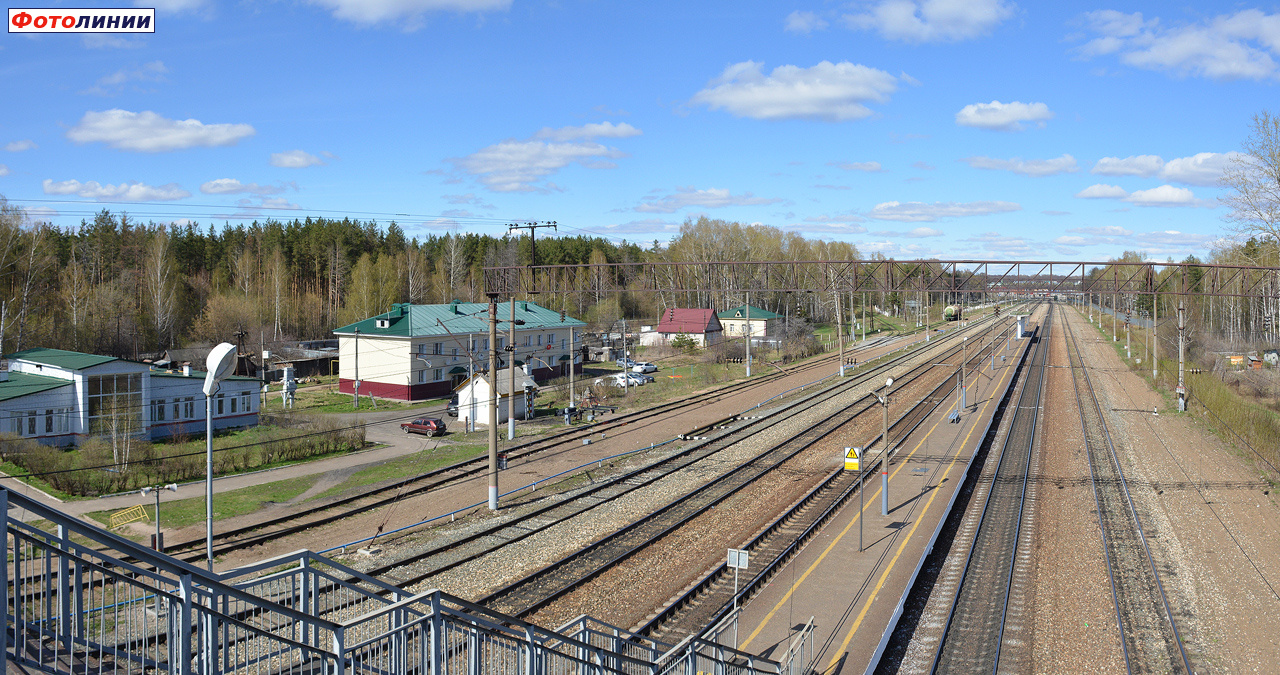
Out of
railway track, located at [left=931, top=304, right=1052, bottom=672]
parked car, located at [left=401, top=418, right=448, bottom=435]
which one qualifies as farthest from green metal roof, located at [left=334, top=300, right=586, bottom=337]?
railway track, located at [left=931, top=304, right=1052, bottom=672]

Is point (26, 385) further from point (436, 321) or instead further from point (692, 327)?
point (692, 327)

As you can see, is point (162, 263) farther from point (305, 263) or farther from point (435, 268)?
point (435, 268)

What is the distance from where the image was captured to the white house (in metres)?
37.2

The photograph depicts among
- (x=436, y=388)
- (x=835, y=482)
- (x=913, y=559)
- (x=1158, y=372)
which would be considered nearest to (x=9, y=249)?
(x=436, y=388)

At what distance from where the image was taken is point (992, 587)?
1659 cm

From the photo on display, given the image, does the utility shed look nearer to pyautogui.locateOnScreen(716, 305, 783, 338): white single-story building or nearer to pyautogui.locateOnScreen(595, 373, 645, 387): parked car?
pyautogui.locateOnScreen(595, 373, 645, 387): parked car

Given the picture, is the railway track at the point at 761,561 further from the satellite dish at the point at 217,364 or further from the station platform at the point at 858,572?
the satellite dish at the point at 217,364

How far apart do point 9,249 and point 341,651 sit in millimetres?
46739

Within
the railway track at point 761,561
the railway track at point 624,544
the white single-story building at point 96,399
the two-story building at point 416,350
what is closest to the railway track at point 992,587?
the railway track at point 761,561

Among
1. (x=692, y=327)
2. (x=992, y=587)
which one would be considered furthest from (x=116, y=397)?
(x=692, y=327)

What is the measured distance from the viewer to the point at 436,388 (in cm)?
4844

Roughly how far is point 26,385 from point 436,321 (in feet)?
75.4

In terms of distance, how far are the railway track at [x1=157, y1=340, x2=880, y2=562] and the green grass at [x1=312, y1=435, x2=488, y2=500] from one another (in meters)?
0.95

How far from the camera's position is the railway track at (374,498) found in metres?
18.4
